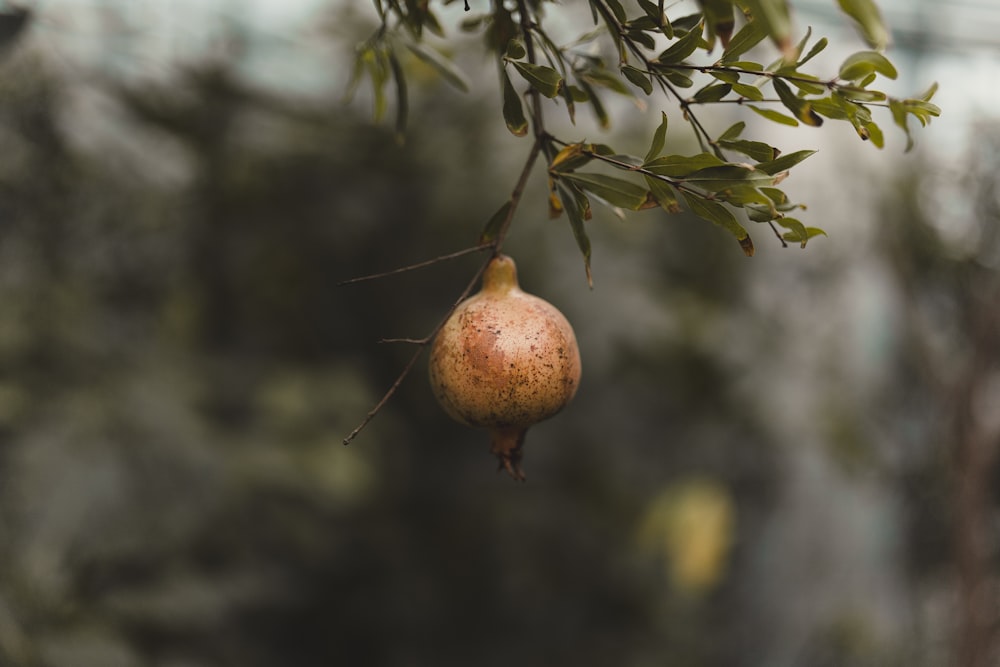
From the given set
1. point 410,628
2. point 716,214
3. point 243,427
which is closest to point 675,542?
point 410,628

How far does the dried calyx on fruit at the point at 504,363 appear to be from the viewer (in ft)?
1.24

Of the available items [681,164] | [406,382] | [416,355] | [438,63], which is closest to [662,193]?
[681,164]

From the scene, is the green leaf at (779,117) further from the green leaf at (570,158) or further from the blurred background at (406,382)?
the blurred background at (406,382)

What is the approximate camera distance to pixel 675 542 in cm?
202

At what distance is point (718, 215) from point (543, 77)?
9cm

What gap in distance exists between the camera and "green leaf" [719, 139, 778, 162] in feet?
1.16

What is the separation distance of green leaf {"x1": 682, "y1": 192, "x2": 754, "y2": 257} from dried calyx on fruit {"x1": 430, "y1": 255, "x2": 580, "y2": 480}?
8 centimetres

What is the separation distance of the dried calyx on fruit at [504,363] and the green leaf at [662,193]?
7 centimetres

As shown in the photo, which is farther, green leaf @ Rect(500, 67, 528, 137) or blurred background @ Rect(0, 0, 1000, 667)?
blurred background @ Rect(0, 0, 1000, 667)

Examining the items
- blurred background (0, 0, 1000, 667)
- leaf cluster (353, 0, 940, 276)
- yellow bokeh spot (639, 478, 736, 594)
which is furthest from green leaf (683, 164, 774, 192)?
yellow bokeh spot (639, 478, 736, 594)

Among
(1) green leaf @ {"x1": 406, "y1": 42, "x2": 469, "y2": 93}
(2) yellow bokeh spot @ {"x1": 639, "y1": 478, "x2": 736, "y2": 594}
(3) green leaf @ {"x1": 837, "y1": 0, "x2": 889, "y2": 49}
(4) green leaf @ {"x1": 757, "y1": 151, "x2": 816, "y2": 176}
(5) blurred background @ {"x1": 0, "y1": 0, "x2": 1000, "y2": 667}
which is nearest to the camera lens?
(3) green leaf @ {"x1": 837, "y1": 0, "x2": 889, "y2": 49}

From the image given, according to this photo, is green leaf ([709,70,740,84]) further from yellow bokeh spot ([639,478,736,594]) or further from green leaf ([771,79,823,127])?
yellow bokeh spot ([639,478,736,594])

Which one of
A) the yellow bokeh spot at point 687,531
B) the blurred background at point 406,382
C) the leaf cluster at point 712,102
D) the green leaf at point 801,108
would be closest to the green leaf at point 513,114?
the leaf cluster at point 712,102

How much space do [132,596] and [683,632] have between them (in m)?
1.42
